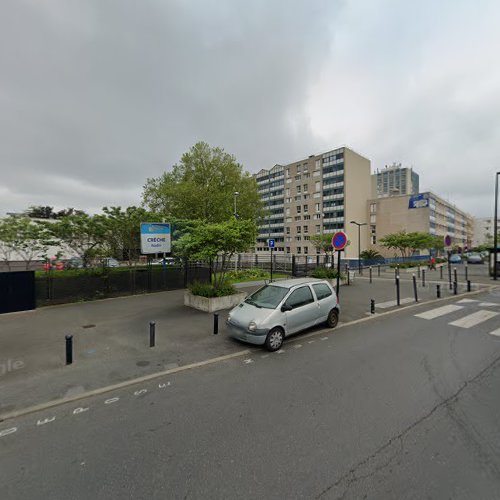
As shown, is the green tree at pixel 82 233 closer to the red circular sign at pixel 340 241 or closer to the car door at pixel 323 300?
the car door at pixel 323 300

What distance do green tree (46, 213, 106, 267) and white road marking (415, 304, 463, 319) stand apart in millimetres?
A: 14933

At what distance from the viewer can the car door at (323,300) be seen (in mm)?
7410

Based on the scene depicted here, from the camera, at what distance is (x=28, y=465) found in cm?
284

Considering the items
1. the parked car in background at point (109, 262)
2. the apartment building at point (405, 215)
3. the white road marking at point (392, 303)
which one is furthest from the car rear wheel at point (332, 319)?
the apartment building at point (405, 215)

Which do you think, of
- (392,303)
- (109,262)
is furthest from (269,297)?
A: (109,262)

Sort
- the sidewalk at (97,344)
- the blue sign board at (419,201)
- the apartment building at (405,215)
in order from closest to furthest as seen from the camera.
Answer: the sidewalk at (97,344)
the blue sign board at (419,201)
the apartment building at (405,215)

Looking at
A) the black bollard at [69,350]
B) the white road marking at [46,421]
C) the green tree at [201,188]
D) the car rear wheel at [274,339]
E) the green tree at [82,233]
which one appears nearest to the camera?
the white road marking at [46,421]

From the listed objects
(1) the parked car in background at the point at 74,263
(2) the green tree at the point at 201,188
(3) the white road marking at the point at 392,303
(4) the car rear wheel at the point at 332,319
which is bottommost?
(3) the white road marking at the point at 392,303

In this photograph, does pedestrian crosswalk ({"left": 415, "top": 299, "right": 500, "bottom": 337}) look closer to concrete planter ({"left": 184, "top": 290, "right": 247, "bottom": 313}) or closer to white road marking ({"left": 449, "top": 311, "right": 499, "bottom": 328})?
white road marking ({"left": 449, "top": 311, "right": 499, "bottom": 328})

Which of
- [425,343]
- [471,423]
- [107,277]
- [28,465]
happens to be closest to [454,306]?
[425,343]

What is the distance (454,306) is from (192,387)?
1143 centimetres

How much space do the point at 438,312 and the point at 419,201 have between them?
2128 inches

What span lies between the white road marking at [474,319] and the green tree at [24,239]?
16.9 m

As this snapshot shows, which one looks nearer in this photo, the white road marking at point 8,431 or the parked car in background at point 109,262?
the white road marking at point 8,431
